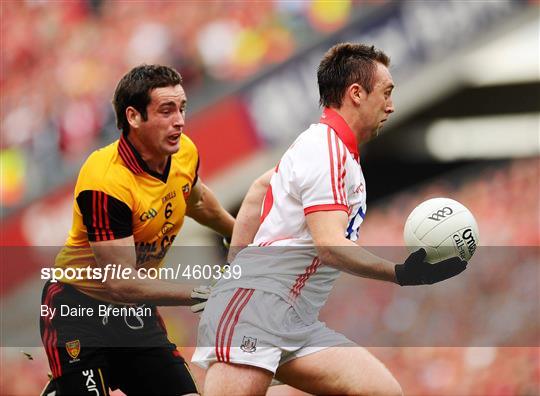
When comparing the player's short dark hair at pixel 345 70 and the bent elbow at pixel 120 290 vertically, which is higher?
the player's short dark hair at pixel 345 70

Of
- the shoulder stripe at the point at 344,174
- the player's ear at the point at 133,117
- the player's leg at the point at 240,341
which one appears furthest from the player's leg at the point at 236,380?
the player's ear at the point at 133,117

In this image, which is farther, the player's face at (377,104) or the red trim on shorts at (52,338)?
the red trim on shorts at (52,338)

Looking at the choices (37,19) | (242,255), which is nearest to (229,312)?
(242,255)

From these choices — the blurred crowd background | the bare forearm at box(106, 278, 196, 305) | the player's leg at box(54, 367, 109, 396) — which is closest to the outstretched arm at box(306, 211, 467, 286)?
the bare forearm at box(106, 278, 196, 305)

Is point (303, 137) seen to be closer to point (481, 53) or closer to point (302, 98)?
point (302, 98)

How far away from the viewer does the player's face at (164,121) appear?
15.6 feet

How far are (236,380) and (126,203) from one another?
102cm

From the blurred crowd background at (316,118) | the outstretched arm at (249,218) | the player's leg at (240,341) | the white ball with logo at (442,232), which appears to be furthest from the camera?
the blurred crowd background at (316,118)

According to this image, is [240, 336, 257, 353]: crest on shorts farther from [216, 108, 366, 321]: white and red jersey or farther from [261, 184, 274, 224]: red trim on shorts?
[261, 184, 274, 224]: red trim on shorts

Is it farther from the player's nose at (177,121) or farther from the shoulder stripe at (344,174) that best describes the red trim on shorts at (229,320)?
the player's nose at (177,121)

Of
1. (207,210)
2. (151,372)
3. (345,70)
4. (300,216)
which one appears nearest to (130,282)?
(151,372)

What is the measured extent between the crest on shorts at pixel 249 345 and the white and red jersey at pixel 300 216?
217mm

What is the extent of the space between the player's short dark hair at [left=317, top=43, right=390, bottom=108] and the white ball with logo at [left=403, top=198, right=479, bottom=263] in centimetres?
61

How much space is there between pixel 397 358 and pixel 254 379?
6.49 m
